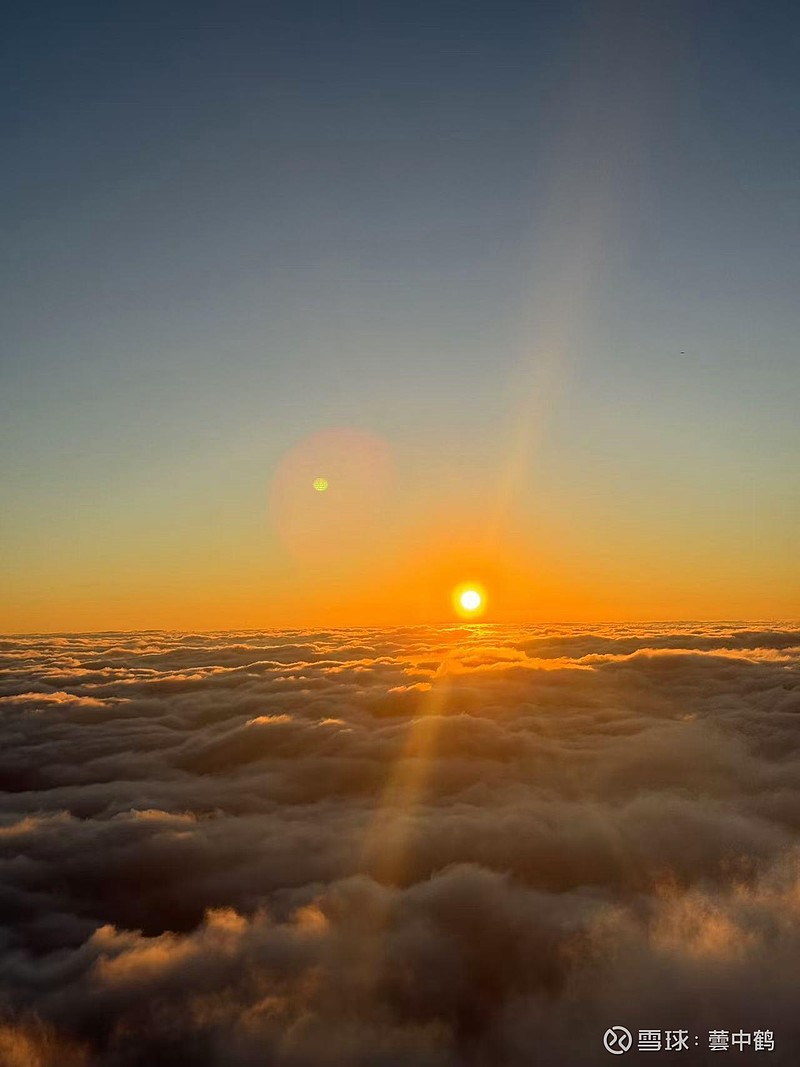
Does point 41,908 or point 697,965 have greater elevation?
point 697,965

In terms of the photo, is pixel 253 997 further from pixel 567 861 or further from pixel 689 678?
pixel 689 678

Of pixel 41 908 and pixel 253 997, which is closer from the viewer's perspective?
pixel 253 997

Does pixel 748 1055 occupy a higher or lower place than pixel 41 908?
higher

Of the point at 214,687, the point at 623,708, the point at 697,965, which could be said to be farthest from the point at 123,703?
the point at 697,965

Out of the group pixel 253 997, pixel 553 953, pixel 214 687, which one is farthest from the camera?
pixel 214 687

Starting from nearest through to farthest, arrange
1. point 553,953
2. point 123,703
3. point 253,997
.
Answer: point 253,997, point 553,953, point 123,703

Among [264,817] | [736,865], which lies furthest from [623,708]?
[264,817]

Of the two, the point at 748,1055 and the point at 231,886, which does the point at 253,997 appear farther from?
the point at 748,1055
